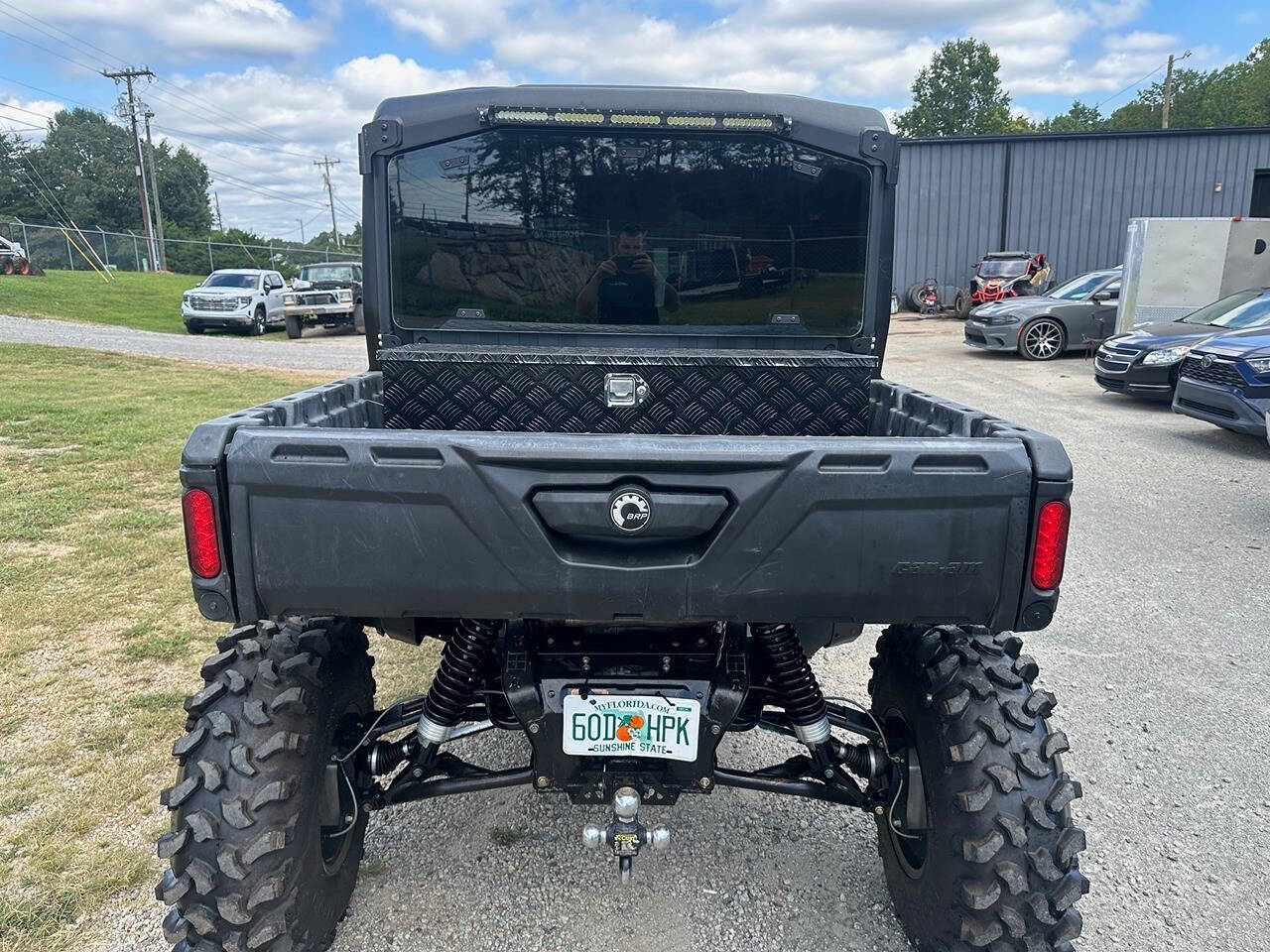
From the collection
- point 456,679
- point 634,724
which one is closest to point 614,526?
point 634,724

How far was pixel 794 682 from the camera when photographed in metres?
2.66

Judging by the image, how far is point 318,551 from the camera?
2.10 m

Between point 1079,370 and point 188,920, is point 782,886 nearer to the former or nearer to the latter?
point 188,920

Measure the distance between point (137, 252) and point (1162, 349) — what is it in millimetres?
46563

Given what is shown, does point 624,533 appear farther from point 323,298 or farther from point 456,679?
point 323,298

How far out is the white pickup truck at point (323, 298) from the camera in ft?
80.1

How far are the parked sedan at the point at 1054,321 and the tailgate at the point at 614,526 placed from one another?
17.6m

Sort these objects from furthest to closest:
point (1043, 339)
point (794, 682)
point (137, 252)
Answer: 1. point (137, 252)
2. point (1043, 339)
3. point (794, 682)

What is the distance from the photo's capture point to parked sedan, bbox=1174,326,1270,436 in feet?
32.0

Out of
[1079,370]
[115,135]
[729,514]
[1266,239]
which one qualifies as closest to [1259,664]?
[729,514]

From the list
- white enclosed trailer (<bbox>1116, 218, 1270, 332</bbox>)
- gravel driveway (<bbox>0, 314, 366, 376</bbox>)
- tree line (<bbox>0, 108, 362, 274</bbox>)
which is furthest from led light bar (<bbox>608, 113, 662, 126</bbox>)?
tree line (<bbox>0, 108, 362, 274</bbox>)

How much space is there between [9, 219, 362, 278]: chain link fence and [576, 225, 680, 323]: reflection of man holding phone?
42.4 m

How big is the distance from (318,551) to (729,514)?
93cm

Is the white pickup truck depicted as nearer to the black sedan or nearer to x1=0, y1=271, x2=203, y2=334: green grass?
x1=0, y1=271, x2=203, y2=334: green grass
